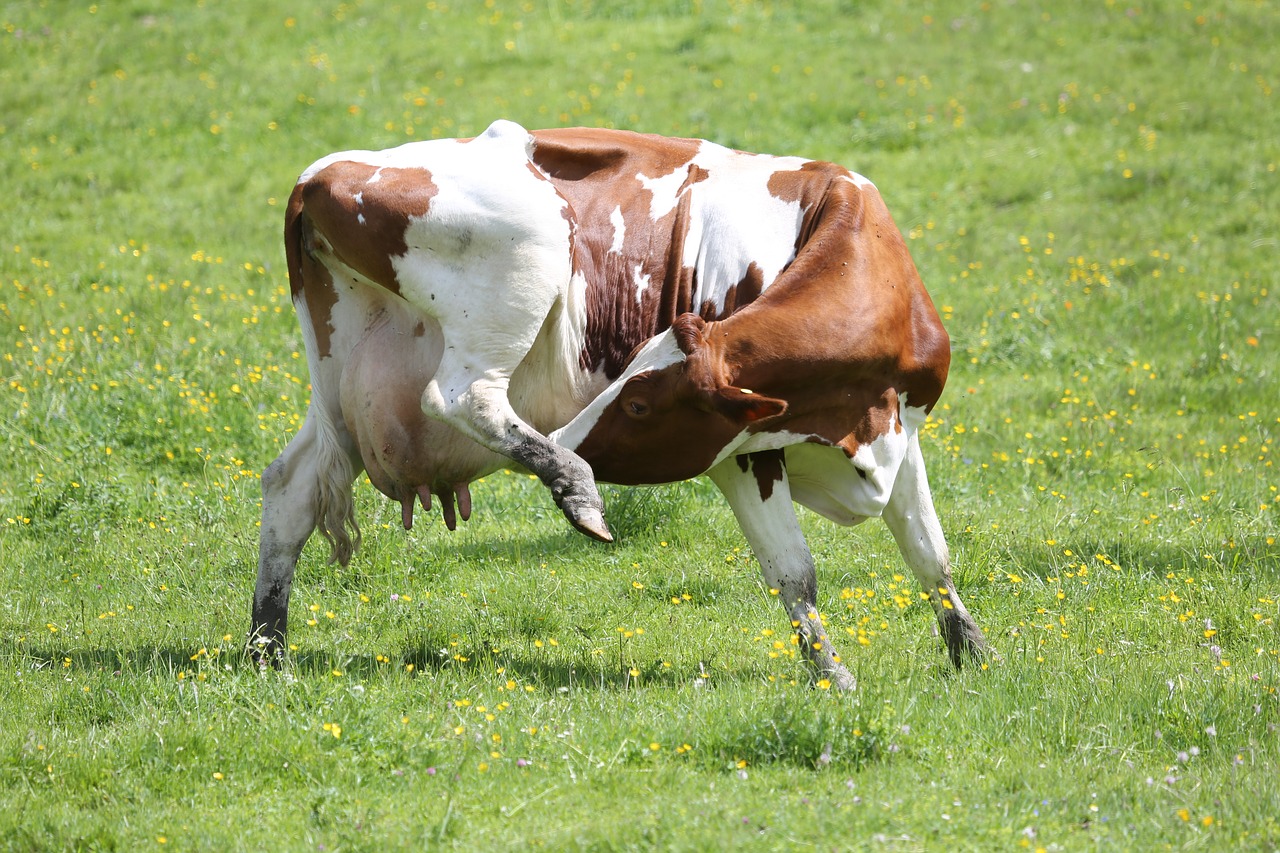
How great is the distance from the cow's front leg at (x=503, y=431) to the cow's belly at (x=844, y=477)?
0.92 meters

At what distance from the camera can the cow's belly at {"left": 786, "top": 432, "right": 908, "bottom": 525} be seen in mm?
5062

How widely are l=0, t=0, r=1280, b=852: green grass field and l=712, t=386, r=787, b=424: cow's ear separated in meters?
0.99

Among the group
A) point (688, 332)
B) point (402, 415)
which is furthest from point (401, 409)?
point (688, 332)

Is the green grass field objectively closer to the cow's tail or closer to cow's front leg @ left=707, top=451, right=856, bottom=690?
cow's front leg @ left=707, top=451, right=856, bottom=690

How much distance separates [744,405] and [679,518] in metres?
2.24

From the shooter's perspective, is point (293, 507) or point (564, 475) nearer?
point (564, 475)

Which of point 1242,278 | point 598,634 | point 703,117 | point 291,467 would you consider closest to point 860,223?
point 598,634

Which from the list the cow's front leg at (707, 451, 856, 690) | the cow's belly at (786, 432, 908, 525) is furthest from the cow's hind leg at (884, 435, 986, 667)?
the cow's front leg at (707, 451, 856, 690)

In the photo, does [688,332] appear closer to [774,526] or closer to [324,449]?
[774,526]

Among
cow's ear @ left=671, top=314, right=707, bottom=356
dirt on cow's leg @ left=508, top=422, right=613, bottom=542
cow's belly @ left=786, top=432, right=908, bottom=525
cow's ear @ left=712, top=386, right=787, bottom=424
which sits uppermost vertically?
cow's ear @ left=671, top=314, right=707, bottom=356

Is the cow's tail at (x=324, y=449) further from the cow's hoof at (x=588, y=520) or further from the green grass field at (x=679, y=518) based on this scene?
the cow's hoof at (x=588, y=520)

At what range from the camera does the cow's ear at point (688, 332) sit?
480cm

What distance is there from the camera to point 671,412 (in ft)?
15.9

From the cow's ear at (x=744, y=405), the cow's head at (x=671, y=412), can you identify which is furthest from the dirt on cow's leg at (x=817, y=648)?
the cow's ear at (x=744, y=405)
